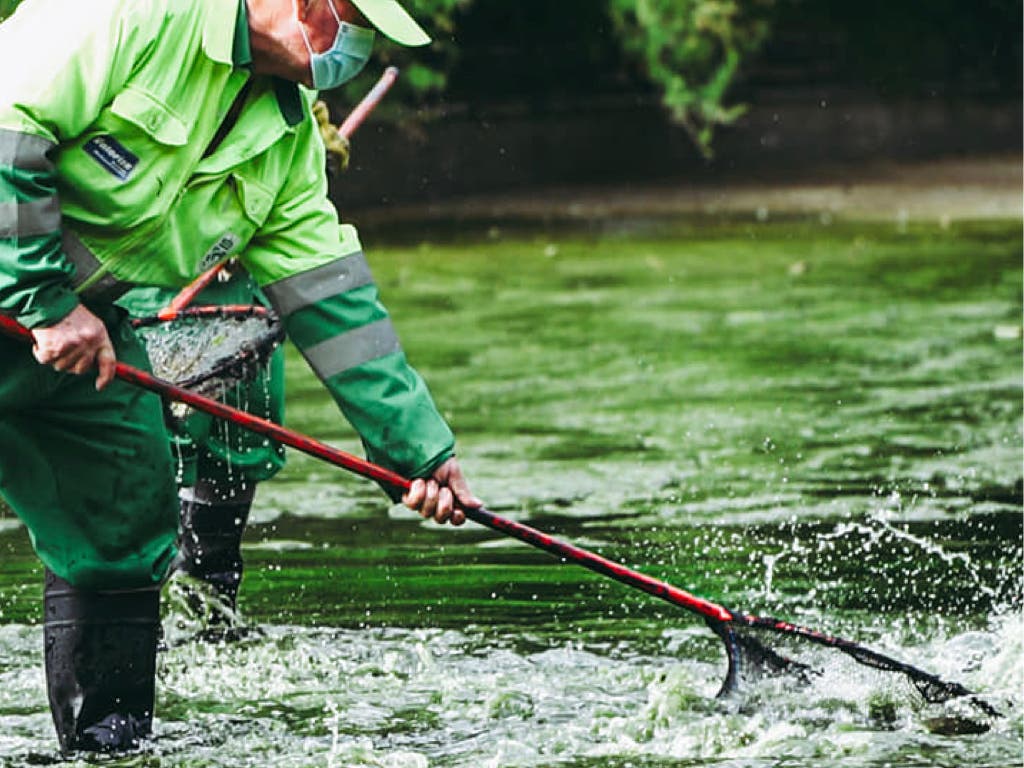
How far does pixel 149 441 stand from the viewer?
454 centimetres

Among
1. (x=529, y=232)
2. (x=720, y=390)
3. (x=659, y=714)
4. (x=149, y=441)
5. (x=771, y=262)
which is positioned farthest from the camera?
(x=529, y=232)

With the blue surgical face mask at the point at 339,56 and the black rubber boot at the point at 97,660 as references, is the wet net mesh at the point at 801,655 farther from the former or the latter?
the blue surgical face mask at the point at 339,56

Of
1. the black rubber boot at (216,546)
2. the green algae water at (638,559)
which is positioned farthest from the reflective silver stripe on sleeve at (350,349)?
the black rubber boot at (216,546)

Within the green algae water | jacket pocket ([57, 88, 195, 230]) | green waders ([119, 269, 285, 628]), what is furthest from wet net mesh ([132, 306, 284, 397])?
jacket pocket ([57, 88, 195, 230])

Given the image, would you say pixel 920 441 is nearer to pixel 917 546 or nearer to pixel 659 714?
pixel 917 546

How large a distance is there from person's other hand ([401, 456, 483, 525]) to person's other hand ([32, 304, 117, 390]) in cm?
70

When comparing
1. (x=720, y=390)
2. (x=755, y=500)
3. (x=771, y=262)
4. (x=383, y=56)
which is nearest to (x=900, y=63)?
(x=383, y=56)

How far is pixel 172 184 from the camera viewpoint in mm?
4250

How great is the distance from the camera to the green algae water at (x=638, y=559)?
16.2ft

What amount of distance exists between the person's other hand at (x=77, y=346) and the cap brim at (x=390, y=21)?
73cm

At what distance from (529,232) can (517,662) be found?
10.7m

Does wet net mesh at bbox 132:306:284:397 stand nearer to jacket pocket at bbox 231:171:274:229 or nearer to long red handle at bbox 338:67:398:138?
jacket pocket at bbox 231:171:274:229

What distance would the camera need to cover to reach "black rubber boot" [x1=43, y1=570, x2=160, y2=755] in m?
4.59

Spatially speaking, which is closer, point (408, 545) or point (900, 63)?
point (408, 545)
